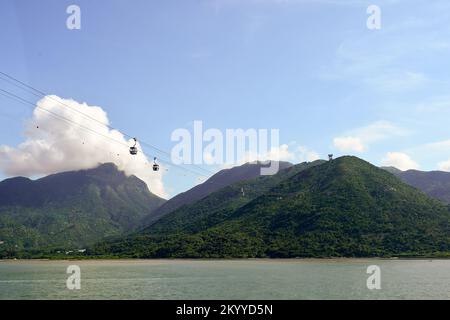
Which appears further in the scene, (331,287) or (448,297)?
(331,287)

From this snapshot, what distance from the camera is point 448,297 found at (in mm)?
60938

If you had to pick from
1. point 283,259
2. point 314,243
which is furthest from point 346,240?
point 283,259
